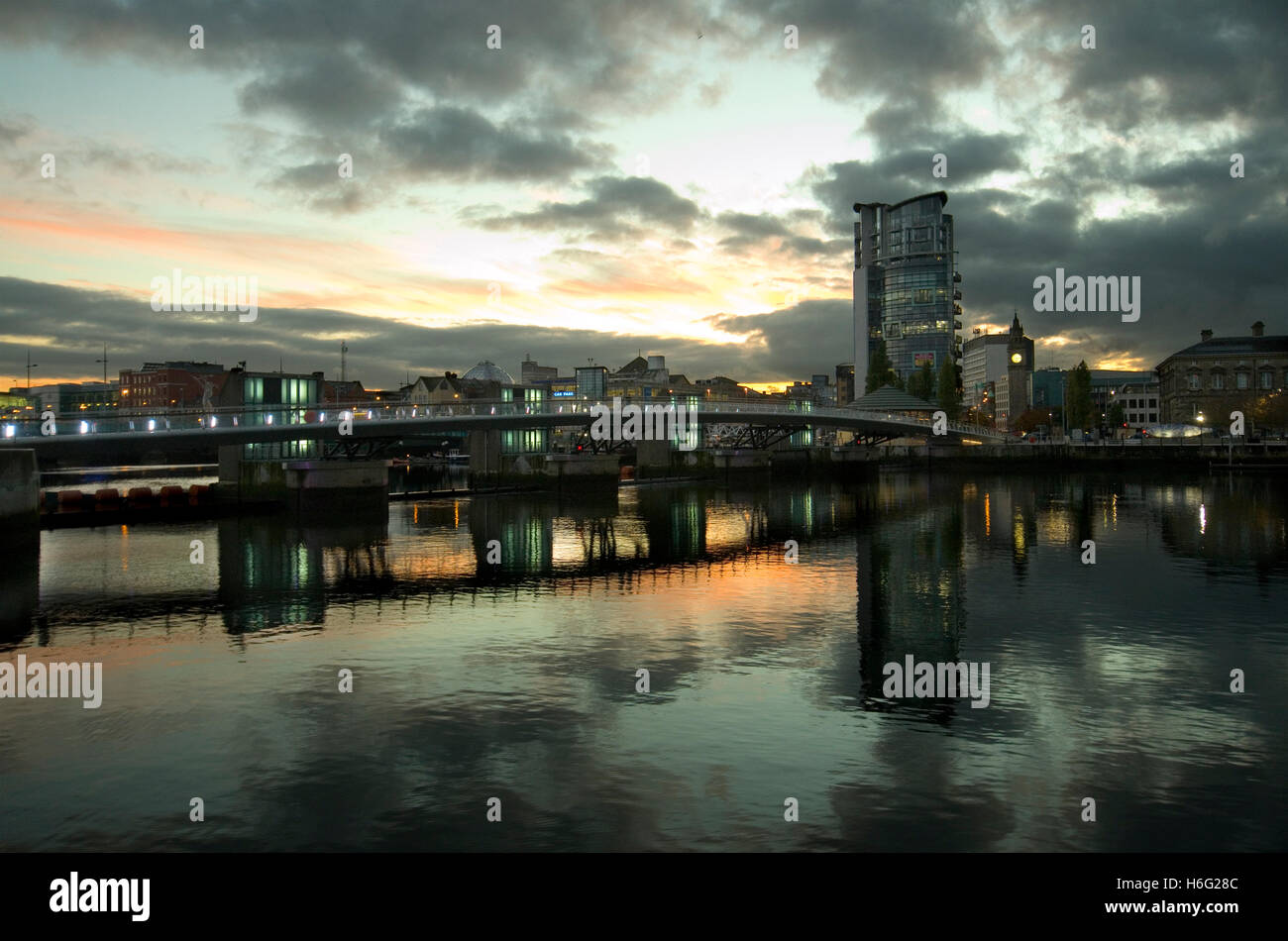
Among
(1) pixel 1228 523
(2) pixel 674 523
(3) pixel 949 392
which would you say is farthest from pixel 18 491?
(3) pixel 949 392

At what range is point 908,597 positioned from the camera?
30.3 metres

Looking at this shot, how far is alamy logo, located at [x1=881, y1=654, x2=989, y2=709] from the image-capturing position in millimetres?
18109

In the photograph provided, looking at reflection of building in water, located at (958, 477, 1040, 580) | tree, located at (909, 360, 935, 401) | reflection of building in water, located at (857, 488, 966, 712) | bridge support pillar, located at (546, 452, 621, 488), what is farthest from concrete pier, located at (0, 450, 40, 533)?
tree, located at (909, 360, 935, 401)

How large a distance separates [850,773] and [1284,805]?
5.65 m

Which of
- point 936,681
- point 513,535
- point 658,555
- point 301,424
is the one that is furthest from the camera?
point 301,424

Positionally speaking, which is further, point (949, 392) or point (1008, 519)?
point (949, 392)

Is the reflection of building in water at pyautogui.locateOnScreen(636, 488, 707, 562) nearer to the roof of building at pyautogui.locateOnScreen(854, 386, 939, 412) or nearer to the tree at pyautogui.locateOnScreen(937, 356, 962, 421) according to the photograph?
the roof of building at pyautogui.locateOnScreen(854, 386, 939, 412)

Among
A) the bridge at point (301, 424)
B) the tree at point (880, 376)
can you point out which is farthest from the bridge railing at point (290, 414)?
the tree at point (880, 376)

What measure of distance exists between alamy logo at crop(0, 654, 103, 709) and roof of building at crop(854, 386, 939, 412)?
474ft

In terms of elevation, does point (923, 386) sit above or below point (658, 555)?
above

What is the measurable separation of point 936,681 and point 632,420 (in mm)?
68768

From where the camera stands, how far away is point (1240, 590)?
3061 centimetres

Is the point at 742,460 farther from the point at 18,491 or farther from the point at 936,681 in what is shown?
the point at 936,681

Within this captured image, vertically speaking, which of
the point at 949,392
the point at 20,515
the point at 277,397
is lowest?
the point at 20,515
